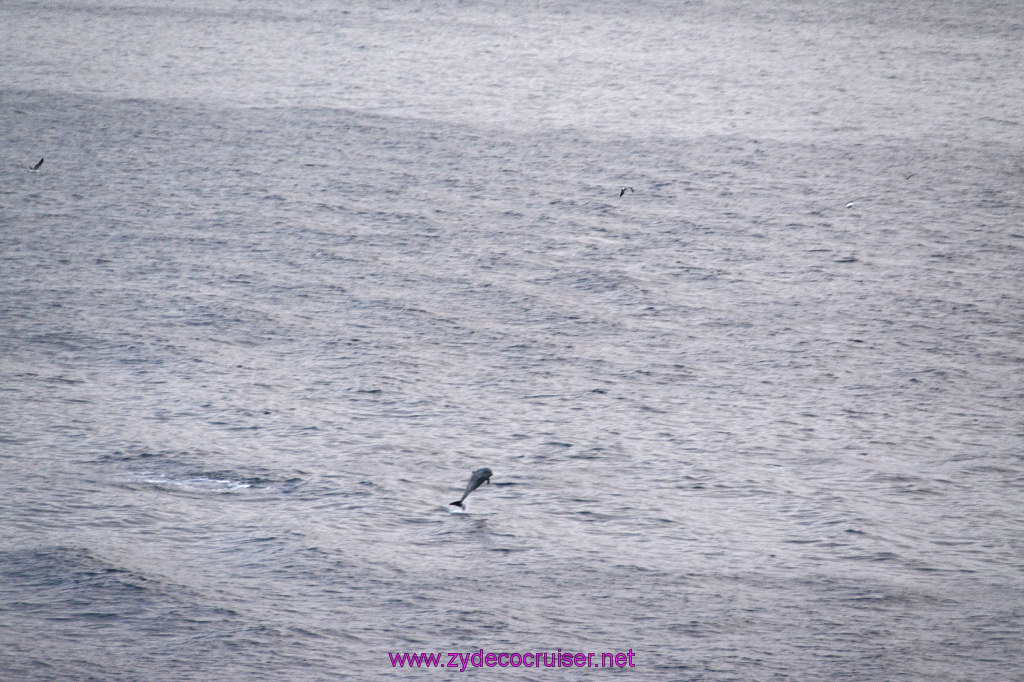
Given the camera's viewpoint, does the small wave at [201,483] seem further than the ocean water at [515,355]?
Yes

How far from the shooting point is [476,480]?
410cm

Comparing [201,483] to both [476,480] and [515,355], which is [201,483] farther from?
[515,355]

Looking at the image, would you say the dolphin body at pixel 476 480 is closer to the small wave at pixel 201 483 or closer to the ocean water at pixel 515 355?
the ocean water at pixel 515 355

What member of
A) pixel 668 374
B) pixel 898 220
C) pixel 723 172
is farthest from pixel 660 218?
pixel 668 374

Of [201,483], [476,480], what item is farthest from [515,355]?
[201,483]

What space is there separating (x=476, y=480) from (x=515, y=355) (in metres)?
1.22

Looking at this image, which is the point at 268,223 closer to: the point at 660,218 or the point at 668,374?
the point at 660,218

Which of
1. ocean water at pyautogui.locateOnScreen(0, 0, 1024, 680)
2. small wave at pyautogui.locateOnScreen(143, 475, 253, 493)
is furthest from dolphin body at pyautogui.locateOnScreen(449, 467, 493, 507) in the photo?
small wave at pyautogui.locateOnScreen(143, 475, 253, 493)

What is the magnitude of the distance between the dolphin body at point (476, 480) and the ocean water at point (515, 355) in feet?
0.16

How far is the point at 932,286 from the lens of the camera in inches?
232

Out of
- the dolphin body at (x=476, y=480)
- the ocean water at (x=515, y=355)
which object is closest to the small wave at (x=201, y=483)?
the ocean water at (x=515, y=355)

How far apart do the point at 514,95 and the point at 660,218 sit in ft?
7.87

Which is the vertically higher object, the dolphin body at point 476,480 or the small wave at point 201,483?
the dolphin body at point 476,480

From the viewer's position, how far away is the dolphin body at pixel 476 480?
13.3 feet
